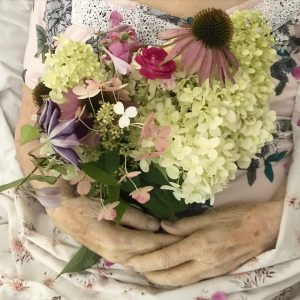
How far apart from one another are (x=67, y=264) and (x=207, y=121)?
0.48m

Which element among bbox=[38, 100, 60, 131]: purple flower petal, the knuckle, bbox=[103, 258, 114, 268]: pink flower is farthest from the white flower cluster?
bbox=[103, 258, 114, 268]: pink flower

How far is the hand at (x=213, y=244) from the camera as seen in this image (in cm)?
94

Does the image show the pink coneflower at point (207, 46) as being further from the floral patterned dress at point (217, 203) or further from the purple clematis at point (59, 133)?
the floral patterned dress at point (217, 203)

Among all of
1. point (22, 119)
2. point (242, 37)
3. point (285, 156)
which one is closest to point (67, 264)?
point (22, 119)

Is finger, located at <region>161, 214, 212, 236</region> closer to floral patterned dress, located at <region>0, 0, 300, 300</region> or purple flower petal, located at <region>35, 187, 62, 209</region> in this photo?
floral patterned dress, located at <region>0, 0, 300, 300</region>

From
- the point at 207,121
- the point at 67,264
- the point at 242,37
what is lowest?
the point at 67,264

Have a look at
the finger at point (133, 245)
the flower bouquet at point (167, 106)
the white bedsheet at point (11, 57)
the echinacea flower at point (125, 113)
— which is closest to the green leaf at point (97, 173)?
the flower bouquet at point (167, 106)

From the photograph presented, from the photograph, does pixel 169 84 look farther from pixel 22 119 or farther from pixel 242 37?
pixel 22 119

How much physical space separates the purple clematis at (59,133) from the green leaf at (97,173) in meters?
0.04

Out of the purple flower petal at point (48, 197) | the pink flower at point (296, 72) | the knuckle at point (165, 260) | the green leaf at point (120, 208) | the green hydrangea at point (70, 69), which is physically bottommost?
the knuckle at point (165, 260)

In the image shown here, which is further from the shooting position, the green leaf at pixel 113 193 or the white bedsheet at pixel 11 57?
the white bedsheet at pixel 11 57

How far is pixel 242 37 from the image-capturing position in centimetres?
71

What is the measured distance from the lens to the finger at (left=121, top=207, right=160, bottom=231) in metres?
0.97

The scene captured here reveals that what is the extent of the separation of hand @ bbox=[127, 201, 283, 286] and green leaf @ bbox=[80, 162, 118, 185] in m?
0.23
